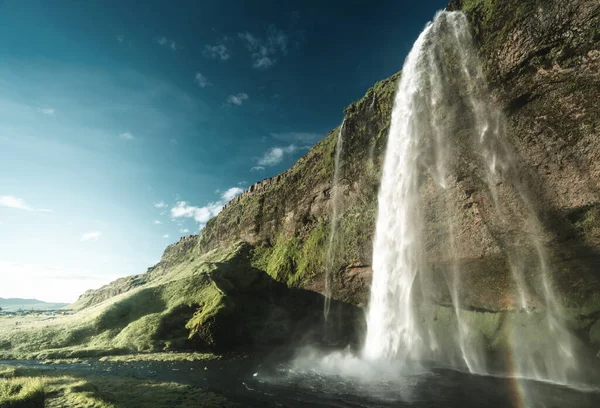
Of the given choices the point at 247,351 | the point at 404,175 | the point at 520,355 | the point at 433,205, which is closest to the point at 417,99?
the point at 404,175

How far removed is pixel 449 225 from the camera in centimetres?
2577

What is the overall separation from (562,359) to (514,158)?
14.0 m

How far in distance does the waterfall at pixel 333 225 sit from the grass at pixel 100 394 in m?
22.1

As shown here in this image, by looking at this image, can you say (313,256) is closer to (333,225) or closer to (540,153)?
(333,225)

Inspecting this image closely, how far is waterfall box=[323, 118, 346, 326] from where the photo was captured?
36.5 m

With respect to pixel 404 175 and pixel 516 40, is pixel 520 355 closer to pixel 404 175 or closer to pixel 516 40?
pixel 404 175

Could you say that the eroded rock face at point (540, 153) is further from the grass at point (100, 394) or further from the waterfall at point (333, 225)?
the grass at point (100, 394)

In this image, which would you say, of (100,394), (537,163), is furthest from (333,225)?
(100,394)

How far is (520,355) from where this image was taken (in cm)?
2064

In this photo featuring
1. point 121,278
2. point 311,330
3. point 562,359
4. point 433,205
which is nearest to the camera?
point 562,359

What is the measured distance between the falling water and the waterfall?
275 inches

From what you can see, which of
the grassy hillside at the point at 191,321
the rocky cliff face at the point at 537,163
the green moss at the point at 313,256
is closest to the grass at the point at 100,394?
the grassy hillside at the point at 191,321

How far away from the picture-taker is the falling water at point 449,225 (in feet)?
67.9

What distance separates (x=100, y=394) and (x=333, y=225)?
31.0 meters
